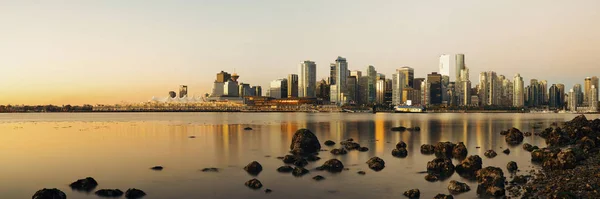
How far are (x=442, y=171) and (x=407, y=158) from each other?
913 cm

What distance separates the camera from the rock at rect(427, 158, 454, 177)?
29359 millimetres

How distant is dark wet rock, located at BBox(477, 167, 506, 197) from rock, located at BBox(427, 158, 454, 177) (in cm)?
359

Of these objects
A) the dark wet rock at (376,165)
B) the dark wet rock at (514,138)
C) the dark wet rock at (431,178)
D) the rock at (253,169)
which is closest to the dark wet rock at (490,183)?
the dark wet rock at (431,178)

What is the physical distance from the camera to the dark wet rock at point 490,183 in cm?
2230

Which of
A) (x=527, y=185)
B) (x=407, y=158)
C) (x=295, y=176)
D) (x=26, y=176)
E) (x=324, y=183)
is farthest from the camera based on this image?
(x=407, y=158)

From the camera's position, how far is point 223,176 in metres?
29.9

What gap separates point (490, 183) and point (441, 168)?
6.57 metres

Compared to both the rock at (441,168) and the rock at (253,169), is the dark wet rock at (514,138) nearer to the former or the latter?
the rock at (441,168)

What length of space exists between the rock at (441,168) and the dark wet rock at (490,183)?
3589 millimetres

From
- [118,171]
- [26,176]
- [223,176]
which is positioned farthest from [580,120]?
[26,176]

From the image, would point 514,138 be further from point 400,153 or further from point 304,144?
point 304,144

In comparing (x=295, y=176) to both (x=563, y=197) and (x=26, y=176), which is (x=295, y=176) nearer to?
(x=563, y=197)

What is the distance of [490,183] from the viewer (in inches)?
927

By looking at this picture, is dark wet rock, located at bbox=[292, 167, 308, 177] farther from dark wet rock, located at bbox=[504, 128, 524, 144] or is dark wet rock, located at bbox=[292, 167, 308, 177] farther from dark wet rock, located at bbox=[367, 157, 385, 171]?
dark wet rock, located at bbox=[504, 128, 524, 144]
